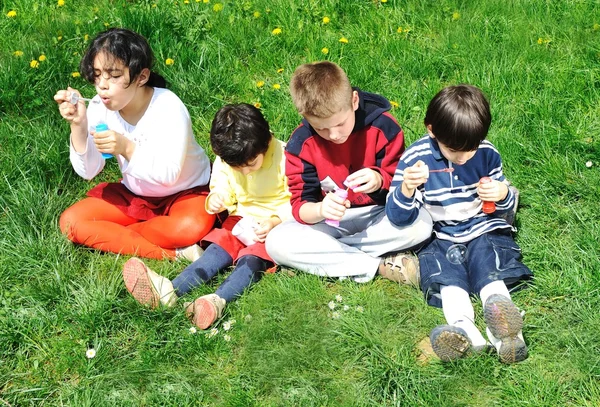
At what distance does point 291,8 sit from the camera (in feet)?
15.4

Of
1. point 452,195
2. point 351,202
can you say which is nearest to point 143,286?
point 351,202

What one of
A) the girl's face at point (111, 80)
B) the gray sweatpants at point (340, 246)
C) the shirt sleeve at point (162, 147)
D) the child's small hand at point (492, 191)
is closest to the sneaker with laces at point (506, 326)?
the child's small hand at point (492, 191)

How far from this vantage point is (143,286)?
3.16m

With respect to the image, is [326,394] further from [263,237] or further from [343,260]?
[263,237]

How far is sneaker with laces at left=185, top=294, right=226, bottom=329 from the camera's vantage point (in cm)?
312

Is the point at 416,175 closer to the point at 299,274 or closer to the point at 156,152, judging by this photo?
the point at 299,274

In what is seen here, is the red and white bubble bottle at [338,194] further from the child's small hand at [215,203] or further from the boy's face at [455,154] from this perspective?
the child's small hand at [215,203]

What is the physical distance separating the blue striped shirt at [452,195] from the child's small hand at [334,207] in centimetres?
22

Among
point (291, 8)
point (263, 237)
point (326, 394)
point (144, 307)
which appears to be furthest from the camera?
point (291, 8)

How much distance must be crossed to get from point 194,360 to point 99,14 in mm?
2884

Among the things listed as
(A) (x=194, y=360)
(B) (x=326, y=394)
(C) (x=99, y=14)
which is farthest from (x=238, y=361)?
(C) (x=99, y=14)

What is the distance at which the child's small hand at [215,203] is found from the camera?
3.57 metres

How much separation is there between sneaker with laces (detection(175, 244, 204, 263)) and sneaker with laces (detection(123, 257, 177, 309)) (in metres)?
0.40

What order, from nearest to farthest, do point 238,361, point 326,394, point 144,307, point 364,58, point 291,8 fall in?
point 326,394
point 238,361
point 144,307
point 364,58
point 291,8
